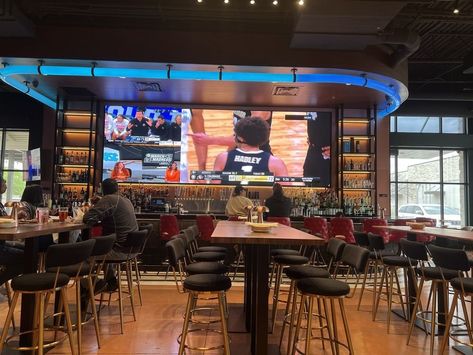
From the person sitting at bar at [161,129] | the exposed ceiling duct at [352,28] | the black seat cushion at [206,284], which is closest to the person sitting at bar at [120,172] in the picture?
the person sitting at bar at [161,129]

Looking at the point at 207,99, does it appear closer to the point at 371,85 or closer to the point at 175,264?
the point at 371,85

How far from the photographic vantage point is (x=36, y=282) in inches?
96.9

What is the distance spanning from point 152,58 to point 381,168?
603 cm

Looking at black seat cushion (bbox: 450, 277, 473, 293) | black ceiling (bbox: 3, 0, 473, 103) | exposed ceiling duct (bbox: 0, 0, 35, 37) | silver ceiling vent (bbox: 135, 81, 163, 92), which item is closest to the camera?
black seat cushion (bbox: 450, 277, 473, 293)

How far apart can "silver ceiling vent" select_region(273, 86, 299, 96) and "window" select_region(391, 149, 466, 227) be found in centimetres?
486

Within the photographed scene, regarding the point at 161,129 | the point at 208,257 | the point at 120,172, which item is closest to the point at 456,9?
the point at 208,257

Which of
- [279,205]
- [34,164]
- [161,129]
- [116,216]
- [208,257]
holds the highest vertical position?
[161,129]

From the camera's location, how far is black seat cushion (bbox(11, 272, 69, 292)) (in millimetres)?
2420

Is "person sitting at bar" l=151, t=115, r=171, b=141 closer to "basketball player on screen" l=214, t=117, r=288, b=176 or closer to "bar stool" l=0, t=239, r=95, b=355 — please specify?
"basketball player on screen" l=214, t=117, r=288, b=176

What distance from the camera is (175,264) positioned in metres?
3.01

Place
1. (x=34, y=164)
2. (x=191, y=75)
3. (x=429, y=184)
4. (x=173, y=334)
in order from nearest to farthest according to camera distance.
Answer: (x=173, y=334) < (x=191, y=75) < (x=34, y=164) < (x=429, y=184)

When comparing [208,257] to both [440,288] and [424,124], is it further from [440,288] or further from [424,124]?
[424,124]

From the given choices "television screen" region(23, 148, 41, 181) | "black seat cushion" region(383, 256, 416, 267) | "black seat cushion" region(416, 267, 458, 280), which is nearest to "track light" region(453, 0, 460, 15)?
"black seat cushion" region(383, 256, 416, 267)

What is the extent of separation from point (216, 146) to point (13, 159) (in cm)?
567
